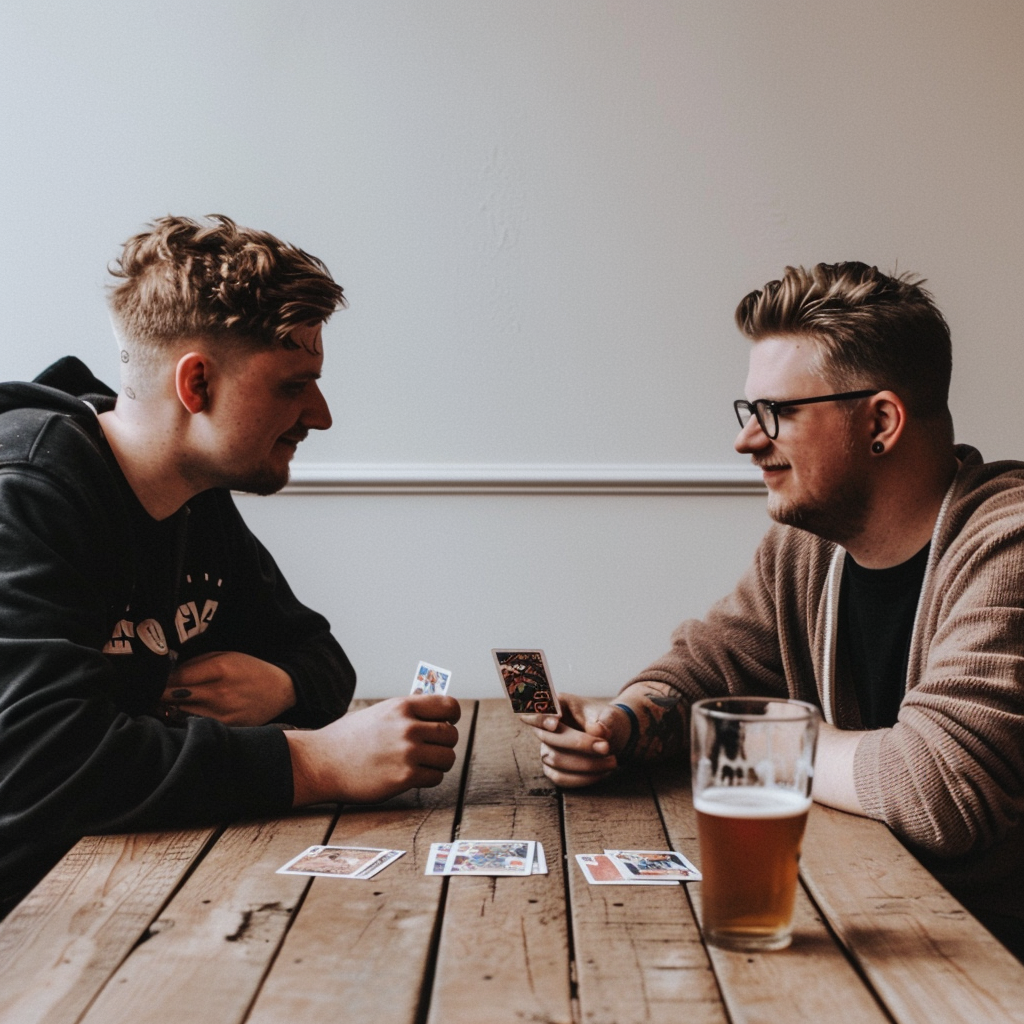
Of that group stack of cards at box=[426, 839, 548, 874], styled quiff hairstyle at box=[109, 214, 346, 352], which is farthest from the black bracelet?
styled quiff hairstyle at box=[109, 214, 346, 352]

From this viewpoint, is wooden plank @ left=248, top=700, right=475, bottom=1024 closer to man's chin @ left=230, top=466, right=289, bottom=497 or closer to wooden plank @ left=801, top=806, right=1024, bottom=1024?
wooden plank @ left=801, top=806, right=1024, bottom=1024

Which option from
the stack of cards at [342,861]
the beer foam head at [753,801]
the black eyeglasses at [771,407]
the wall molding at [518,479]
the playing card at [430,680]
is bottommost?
the stack of cards at [342,861]

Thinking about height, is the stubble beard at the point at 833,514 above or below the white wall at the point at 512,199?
below

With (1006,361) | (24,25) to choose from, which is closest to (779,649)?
(1006,361)

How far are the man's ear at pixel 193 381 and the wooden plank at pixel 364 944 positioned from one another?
70 cm

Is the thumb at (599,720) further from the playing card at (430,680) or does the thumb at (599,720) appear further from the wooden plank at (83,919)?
the wooden plank at (83,919)

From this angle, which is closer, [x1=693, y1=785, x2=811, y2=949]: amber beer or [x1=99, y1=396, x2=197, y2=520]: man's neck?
[x1=693, y1=785, x2=811, y2=949]: amber beer

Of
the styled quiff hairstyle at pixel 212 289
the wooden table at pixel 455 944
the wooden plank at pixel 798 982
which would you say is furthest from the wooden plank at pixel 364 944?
the styled quiff hairstyle at pixel 212 289

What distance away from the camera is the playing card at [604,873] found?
1.13 metres

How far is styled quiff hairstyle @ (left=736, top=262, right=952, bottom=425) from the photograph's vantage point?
1.74 metres

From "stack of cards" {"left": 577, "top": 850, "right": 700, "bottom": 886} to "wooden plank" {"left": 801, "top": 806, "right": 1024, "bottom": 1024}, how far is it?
0.13m

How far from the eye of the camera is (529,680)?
1576 millimetres

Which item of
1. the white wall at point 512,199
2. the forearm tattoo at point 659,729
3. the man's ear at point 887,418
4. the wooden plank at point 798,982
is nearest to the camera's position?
the wooden plank at point 798,982

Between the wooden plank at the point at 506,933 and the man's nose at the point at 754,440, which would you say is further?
the man's nose at the point at 754,440
